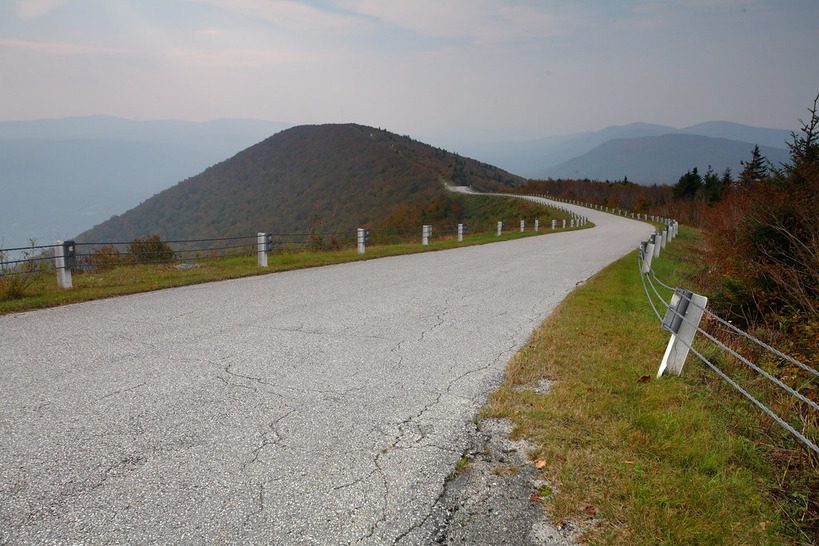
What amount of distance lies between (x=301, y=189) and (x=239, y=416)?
111250 mm

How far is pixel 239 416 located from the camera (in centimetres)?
415

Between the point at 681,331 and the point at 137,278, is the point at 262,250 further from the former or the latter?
the point at 681,331

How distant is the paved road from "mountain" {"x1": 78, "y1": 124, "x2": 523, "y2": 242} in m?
66.0

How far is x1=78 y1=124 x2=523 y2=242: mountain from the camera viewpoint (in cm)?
9306

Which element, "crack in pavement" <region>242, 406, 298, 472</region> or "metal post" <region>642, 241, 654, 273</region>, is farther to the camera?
"metal post" <region>642, 241, 654, 273</region>

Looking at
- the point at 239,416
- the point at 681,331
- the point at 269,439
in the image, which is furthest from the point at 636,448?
the point at 239,416

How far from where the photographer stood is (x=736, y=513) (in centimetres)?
302

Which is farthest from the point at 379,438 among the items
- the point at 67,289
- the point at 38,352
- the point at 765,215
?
the point at 765,215

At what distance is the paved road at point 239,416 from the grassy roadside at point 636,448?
63 centimetres

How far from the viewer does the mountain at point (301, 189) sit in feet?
305

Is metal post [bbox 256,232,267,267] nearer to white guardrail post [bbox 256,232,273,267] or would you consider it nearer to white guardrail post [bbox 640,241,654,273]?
white guardrail post [bbox 256,232,273,267]

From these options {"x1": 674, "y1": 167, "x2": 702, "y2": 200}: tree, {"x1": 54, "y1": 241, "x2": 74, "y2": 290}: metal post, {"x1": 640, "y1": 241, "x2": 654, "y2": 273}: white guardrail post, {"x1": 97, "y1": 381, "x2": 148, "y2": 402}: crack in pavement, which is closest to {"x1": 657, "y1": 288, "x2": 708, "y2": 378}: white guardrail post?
Answer: {"x1": 97, "y1": 381, "x2": 148, "y2": 402}: crack in pavement

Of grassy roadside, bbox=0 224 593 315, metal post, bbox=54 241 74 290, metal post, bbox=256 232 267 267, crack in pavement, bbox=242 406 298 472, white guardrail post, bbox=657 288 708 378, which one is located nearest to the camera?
crack in pavement, bbox=242 406 298 472

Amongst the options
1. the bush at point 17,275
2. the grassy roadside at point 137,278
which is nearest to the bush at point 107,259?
the grassy roadside at point 137,278
